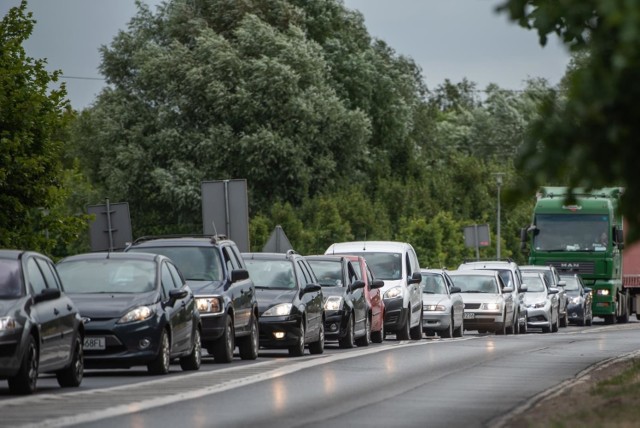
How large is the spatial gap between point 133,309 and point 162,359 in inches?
29.6

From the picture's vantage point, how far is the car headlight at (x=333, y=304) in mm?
30094

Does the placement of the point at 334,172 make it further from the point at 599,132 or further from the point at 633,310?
the point at 599,132

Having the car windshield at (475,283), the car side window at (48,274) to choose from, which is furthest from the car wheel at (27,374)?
the car windshield at (475,283)

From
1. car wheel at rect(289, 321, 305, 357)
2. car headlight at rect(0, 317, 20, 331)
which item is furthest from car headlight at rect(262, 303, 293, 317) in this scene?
car headlight at rect(0, 317, 20, 331)

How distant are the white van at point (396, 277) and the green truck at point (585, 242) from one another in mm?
13988

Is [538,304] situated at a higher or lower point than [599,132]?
lower

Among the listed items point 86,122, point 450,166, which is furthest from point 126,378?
A: point 450,166

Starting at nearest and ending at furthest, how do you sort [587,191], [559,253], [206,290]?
[587,191] < [206,290] < [559,253]

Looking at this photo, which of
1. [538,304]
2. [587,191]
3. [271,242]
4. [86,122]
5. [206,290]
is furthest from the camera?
[86,122]

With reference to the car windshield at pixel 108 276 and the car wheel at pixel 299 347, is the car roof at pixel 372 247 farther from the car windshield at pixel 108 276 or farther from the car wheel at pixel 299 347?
the car windshield at pixel 108 276

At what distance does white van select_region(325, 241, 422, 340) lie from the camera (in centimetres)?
3547

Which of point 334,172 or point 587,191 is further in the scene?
point 334,172

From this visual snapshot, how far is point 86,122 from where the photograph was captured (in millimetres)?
76562

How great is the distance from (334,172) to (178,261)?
46440 millimetres
